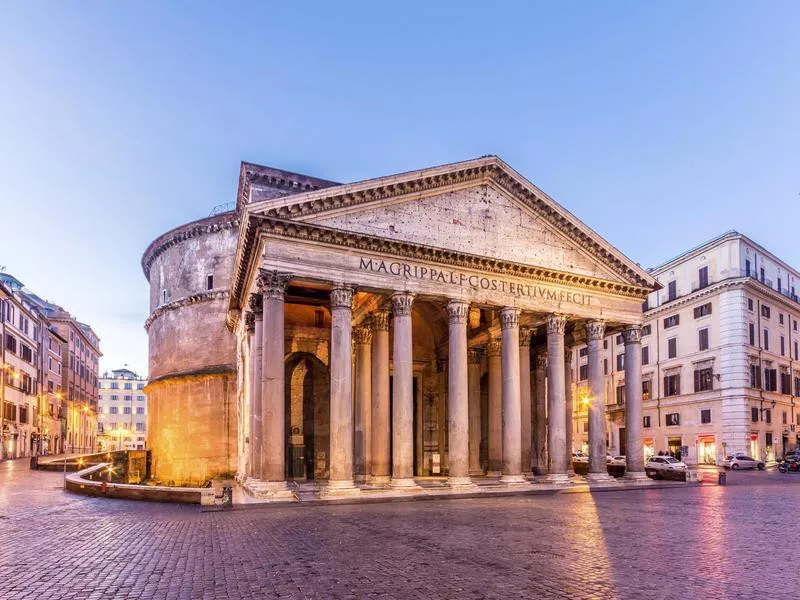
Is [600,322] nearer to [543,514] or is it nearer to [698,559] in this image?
[543,514]

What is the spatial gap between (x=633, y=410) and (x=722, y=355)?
20122 mm

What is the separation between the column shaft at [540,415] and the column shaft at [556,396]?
623 centimetres

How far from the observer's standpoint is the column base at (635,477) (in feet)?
93.6

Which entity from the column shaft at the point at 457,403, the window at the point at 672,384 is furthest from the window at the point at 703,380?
the column shaft at the point at 457,403

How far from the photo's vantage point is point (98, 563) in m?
10.8

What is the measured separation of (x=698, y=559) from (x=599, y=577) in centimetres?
250

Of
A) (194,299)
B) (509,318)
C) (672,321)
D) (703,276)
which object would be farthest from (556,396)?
(672,321)

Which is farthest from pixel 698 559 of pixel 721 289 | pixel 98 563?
pixel 721 289

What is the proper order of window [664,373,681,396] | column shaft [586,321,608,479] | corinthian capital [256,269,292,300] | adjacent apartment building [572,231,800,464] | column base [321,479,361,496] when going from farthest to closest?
1. window [664,373,681,396]
2. adjacent apartment building [572,231,800,464]
3. column shaft [586,321,608,479]
4. corinthian capital [256,269,292,300]
5. column base [321,479,361,496]

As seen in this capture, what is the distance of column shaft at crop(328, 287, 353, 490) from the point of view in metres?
21.9

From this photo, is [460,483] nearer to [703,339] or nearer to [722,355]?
[722,355]

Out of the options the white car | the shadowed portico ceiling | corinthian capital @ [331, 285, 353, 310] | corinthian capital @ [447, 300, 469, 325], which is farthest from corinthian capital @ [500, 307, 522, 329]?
the white car

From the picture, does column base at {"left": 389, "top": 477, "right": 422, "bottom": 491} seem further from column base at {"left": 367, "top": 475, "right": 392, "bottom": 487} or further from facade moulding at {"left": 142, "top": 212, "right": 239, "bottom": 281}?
facade moulding at {"left": 142, "top": 212, "right": 239, "bottom": 281}

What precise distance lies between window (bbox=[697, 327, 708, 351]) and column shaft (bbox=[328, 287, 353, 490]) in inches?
1356
